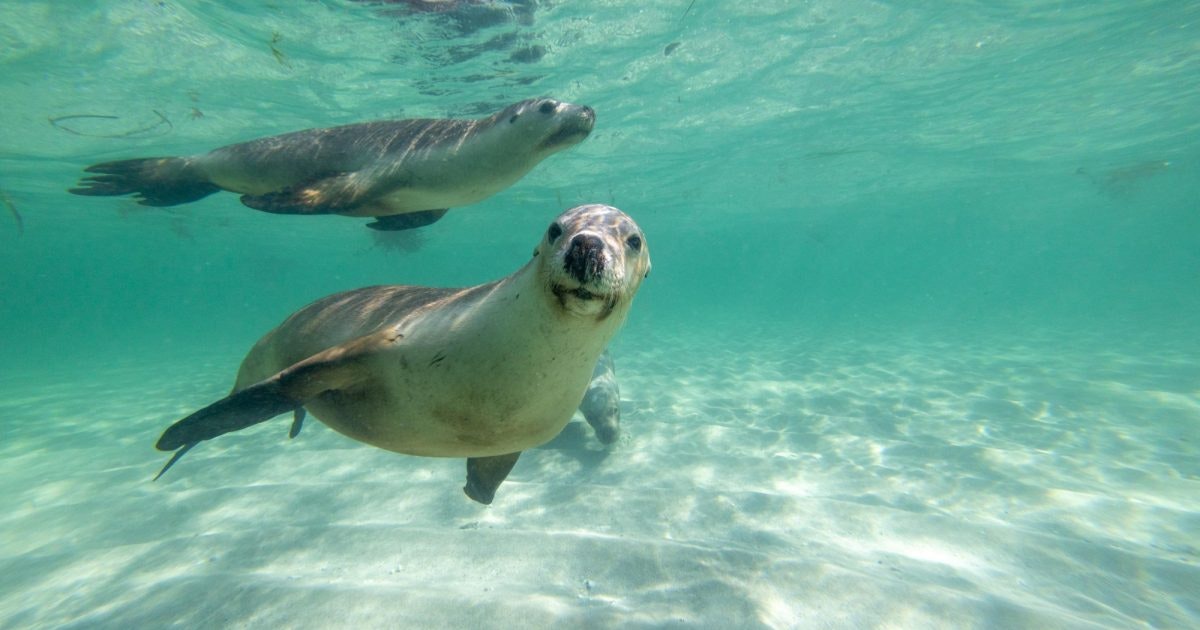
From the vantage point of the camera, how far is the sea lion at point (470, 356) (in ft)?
5.19

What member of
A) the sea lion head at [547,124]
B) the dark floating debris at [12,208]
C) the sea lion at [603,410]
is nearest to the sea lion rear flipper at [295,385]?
the sea lion head at [547,124]

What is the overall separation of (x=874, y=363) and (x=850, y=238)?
63.0 m

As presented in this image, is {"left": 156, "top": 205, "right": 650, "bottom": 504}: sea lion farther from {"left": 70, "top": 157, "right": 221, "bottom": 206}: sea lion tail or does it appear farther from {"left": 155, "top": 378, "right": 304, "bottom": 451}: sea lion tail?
{"left": 70, "top": 157, "right": 221, "bottom": 206}: sea lion tail

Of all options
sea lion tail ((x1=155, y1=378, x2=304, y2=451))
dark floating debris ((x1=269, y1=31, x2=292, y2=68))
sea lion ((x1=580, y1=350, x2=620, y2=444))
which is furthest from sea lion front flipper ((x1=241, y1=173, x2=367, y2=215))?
dark floating debris ((x1=269, y1=31, x2=292, y2=68))

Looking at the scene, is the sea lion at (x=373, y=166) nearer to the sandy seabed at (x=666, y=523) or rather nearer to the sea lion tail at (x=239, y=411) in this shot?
the sea lion tail at (x=239, y=411)

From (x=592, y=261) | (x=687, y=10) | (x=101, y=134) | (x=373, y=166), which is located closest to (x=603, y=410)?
(x=373, y=166)

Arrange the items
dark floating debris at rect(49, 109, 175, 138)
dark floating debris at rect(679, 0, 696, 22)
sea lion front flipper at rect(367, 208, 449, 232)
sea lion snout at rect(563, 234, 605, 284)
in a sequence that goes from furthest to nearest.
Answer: dark floating debris at rect(49, 109, 175, 138) < dark floating debris at rect(679, 0, 696, 22) < sea lion front flipper at rect(367, 208, 449, 232) < sea lion snout at rect(563, 234, 605, 284)

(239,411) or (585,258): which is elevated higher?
(585,258)

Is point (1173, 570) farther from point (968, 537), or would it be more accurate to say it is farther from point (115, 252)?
point (115, 252)

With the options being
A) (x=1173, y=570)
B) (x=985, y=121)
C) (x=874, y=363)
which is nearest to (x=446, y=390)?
(x=1173, y=570)

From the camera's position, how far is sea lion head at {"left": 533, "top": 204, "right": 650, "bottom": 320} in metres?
1.42

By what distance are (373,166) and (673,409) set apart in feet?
24.1

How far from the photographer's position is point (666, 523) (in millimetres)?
4957

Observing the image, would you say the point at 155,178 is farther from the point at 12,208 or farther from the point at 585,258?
the point at 12,208
